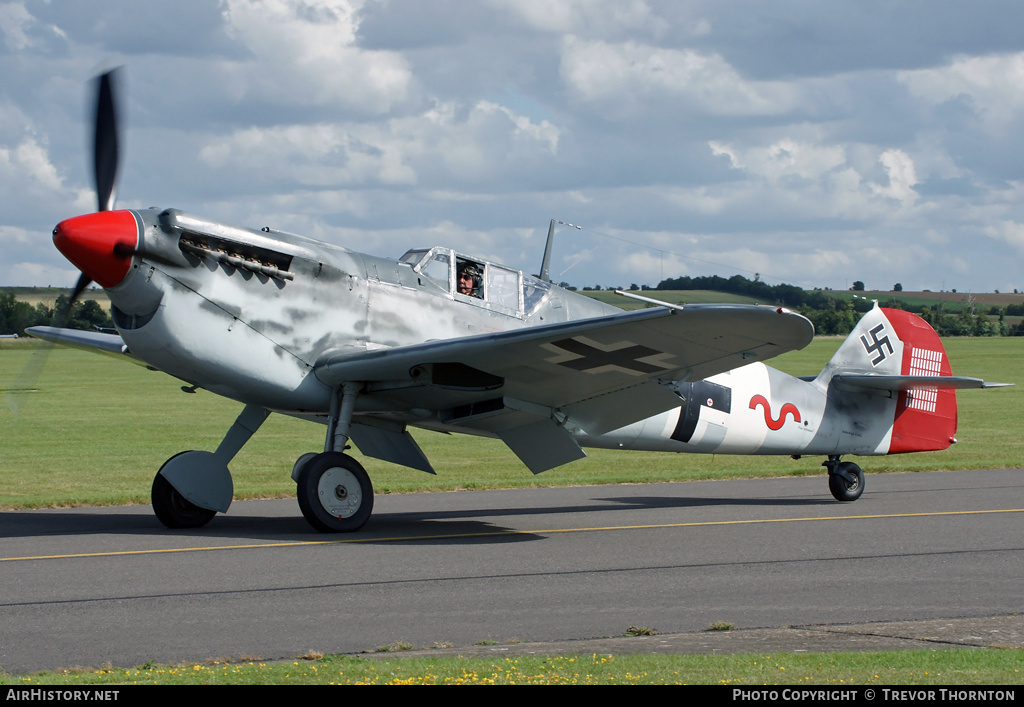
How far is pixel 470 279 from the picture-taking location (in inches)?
428

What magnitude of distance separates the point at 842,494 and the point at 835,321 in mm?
2610

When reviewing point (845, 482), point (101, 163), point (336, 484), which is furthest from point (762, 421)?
point (101, 163)

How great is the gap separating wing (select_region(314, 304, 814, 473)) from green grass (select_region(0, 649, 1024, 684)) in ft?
11.2

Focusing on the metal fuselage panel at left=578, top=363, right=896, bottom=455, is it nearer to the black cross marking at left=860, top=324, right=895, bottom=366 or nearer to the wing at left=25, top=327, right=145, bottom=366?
the black cross marking at left=860, top=324, right=895, bottom=366

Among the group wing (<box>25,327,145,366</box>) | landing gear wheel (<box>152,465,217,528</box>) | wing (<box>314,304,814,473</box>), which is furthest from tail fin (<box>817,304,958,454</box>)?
wing (<box>25,327,145,366</box>)

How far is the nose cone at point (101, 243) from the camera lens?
8539 mm

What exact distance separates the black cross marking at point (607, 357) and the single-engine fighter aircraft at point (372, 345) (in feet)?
0.08

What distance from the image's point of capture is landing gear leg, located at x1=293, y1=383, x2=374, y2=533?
372 inches

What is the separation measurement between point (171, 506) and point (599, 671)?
664 cm

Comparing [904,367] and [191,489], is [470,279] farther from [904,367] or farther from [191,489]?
[904,367]

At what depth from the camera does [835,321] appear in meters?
14.5

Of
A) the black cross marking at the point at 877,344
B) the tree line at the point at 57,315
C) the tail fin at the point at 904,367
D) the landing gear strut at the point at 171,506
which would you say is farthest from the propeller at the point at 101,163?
the black cross marking at the point at 877,344

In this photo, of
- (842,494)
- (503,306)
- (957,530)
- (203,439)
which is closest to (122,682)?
(503,306)
